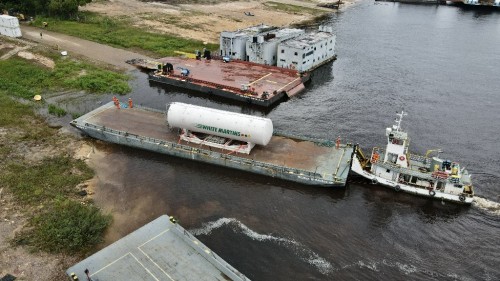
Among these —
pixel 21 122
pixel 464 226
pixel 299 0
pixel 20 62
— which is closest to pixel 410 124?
pixel 464 226

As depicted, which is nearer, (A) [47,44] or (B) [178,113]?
(B) [178,113]

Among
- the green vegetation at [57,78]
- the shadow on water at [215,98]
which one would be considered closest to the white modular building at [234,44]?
the shadow on water at [215,98]

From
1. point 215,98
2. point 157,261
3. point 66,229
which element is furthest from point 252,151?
point 215,98

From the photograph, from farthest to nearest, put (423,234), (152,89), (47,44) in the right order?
(47,44) < (152,89) < (423,234)

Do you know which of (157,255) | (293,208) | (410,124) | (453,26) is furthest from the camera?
(453,26)

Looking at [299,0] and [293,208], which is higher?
[299,0]

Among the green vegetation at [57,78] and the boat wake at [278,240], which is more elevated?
the green vegetation at [57,78]

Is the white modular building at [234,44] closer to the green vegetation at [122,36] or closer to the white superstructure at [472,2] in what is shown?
the green vegetation at [122,36]

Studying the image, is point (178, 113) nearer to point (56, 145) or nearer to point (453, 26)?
point (56, 145)
